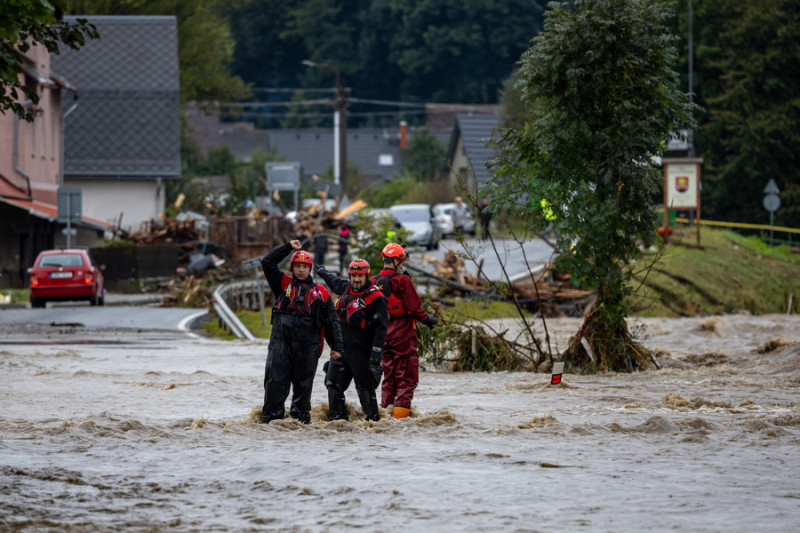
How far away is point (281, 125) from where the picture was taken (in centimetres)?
11869

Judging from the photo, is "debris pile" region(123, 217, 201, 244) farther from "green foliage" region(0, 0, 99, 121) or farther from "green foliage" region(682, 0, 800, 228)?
"green foliage" region(0, 0, 99, 121)

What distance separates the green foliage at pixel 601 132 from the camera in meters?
19.5

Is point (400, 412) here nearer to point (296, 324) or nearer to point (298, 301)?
point (296, 324)

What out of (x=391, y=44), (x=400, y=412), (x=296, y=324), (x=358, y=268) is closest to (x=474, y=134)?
(x=391, y=44)

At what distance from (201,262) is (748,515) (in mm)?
32733

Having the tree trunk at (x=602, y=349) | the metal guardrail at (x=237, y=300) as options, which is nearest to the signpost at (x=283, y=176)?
the metal guardrail at (x=237, y=300)

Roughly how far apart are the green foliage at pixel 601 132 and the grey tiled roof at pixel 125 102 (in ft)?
122

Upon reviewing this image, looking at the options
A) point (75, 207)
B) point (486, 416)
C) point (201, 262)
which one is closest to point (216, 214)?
point (201, 262)

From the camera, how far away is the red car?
33.2 meters

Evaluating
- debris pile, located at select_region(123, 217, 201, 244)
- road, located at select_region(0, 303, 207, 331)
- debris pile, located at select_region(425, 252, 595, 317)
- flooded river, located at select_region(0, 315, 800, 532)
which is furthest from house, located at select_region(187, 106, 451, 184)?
flooded river, located at select_region(0, 315, 800, 532)

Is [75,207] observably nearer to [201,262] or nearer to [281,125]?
[201,262]

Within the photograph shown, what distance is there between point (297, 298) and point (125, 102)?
4681 cm

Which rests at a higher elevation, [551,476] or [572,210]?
[572,210]

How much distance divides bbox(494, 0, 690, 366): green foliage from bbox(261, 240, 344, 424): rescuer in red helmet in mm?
7119
